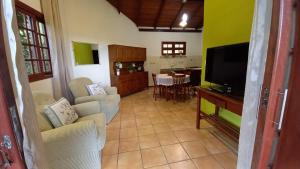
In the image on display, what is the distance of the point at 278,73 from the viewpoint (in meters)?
0.64

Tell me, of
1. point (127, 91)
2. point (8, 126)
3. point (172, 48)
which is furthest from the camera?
point (172, 48)

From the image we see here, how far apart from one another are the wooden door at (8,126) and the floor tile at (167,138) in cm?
190

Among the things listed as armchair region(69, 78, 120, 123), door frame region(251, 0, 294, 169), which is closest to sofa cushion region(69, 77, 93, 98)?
armchair region(69, 78, 120, 123)

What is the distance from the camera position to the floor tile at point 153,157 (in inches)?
72.4

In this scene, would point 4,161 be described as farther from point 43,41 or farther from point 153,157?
point 43,41

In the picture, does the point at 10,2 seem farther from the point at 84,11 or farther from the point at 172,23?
the point at 172,23

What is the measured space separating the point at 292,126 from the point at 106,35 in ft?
16.3

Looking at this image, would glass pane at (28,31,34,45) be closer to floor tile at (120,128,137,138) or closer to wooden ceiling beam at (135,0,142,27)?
floor tile at (120,128,137,138)

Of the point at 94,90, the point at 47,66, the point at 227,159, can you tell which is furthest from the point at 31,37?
the point at 227,159

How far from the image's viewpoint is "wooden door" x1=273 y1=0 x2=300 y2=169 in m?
0.65

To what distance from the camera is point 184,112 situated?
11.7 feet

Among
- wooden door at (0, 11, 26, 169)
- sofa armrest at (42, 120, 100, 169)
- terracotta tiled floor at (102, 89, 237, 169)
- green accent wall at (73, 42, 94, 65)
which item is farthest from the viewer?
green accent wall at (73, 42, 94, 65)

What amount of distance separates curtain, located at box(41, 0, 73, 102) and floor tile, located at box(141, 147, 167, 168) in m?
2.09

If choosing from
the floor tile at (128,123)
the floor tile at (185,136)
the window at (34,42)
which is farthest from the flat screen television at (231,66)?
the window at (34,42)
